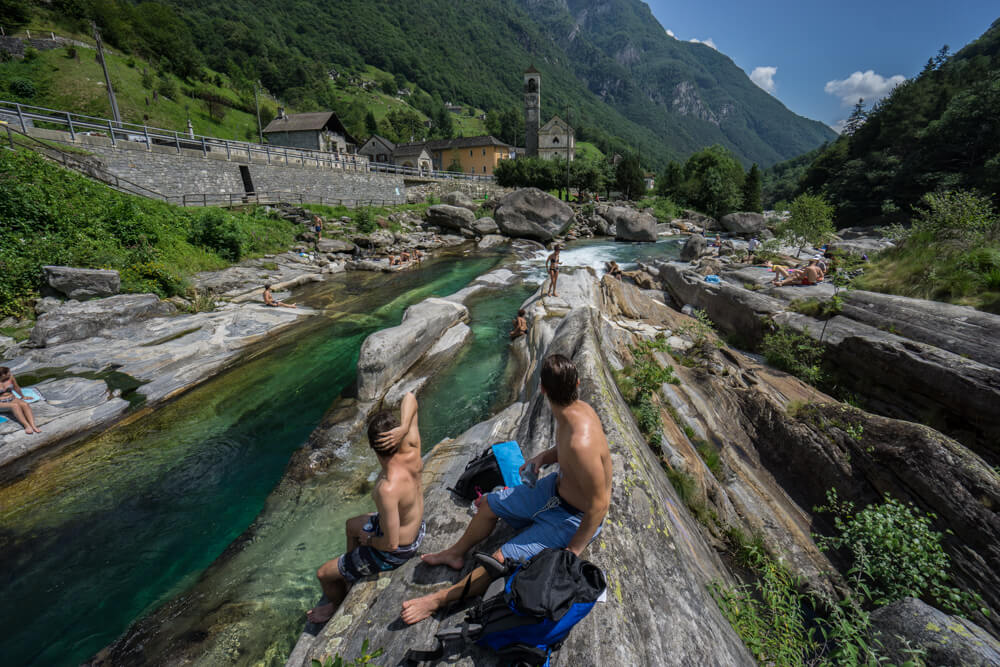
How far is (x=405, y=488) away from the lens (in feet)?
11.6

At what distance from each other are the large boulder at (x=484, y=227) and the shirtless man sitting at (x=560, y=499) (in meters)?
33.0

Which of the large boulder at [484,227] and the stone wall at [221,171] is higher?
the stone wall at [221,171]

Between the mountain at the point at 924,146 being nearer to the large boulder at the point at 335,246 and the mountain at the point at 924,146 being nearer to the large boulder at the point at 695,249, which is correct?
the large boulder at the point at 695,249

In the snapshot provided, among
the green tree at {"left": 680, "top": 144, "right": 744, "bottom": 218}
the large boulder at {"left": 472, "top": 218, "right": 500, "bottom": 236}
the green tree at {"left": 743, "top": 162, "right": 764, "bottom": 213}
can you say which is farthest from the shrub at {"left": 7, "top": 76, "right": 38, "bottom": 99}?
the green tree at {"left": 743, "top": 162, "right": 764, "bottom": 213}

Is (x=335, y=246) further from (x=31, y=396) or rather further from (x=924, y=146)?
(x=924, y=146)

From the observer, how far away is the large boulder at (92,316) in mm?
9984

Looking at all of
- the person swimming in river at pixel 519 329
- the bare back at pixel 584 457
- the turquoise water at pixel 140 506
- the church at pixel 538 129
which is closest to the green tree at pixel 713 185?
the church at pixel 538 129

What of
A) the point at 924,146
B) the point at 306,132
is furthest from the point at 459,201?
the point at 924,146

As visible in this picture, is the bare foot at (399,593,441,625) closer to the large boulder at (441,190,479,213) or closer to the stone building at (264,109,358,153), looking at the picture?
the large boulder at (441,190,479,213)

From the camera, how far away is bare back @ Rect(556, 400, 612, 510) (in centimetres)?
271

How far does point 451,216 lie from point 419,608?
34.3 meters

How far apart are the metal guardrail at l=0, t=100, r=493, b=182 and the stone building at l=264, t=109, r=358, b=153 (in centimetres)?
2016

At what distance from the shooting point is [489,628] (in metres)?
2.44

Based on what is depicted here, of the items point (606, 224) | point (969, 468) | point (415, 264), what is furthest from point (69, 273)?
point (606, 224)
